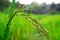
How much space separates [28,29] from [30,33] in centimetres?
10

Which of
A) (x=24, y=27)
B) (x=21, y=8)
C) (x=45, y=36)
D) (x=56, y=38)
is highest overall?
(x=21, y=8)

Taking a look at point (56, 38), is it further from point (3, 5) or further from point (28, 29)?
point (3, 5)

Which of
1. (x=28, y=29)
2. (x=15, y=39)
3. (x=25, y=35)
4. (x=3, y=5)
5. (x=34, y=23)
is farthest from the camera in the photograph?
(x=3, y=5)

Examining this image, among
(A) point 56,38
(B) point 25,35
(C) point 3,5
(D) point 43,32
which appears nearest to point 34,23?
(D) point 43,32

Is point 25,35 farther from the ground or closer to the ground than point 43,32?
closer to the ground

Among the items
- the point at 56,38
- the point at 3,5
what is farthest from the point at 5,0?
the point at 56,38

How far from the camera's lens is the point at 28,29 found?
2.38m

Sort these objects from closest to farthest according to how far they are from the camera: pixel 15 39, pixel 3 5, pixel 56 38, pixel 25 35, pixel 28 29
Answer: pixel 15 39
pixel 25 35
pixel 28 29
pixel 56 38
pixel 3 5

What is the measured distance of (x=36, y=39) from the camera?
227 centimetres

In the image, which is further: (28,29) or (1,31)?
(28,29)

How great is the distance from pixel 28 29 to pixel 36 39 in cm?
17

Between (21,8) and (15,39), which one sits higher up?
(21,8)

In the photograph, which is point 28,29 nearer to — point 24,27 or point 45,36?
point 24,27

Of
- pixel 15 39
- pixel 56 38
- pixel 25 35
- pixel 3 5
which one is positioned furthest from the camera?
pixel 3 5
